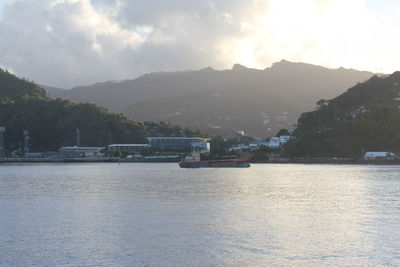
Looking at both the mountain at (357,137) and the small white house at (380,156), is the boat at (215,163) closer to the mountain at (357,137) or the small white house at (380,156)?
the small white house at (380,156)

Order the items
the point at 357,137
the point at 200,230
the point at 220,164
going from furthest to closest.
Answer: the point at 357,137 → the point at 220,164 → the point at 200,230

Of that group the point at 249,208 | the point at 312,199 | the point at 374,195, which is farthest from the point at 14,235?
Answer: the point at 374,195

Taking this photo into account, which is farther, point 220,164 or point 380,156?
point 380,156

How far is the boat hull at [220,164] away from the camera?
132350 mm

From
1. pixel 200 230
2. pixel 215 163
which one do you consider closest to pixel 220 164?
pixel 215 163

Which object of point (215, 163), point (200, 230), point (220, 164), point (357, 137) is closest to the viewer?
point (200, 230)

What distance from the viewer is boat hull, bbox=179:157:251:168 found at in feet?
434

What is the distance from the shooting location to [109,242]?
31.0 metres

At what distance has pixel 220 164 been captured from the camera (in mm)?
137750

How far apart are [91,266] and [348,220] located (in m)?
18.5

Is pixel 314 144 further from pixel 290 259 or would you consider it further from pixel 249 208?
pixel 290 259

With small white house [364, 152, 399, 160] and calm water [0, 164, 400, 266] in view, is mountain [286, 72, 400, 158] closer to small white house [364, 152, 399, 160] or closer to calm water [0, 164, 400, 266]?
small white house [364, 152, 399, 160]

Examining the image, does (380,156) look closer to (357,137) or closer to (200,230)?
(357,137)

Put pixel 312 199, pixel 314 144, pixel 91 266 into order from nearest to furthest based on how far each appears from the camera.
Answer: pixel 91 266 < pixel 312 199 < pixel 314 144
